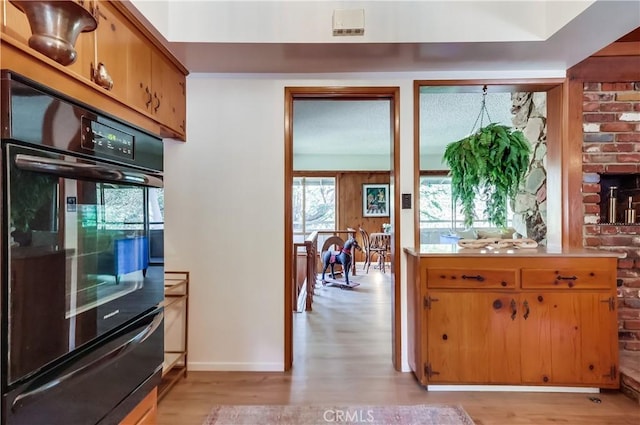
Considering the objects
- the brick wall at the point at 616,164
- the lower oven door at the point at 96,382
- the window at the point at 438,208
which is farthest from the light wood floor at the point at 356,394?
the window at the point at 438,208

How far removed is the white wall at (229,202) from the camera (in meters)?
2.48

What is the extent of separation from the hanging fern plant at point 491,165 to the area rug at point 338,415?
129 cm

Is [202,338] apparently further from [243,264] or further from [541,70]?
[541,70]

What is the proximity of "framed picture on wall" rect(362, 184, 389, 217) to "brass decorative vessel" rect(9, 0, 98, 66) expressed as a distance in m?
6.77

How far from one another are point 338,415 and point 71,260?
1.59 m

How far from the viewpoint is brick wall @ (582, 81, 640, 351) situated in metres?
2.38

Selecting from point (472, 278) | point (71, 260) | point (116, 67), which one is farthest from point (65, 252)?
point (472, 278)

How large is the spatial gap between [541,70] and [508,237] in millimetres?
1184

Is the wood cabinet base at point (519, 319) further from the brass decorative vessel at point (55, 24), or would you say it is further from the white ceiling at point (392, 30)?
the brass decorative vessel at point (55, 24)

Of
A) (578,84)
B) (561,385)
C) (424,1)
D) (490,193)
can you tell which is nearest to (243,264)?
(490,193)

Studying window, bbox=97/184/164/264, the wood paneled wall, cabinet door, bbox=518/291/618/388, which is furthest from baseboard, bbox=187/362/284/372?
the wood paneled wall

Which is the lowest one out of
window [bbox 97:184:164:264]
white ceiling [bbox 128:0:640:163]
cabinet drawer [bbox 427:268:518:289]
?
cabinet drawer [bbox 427:268:518:289]

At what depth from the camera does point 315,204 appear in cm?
766

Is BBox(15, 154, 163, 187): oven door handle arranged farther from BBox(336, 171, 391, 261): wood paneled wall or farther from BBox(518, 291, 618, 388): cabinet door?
BBox(336, 171, 391, 261): wood paneled wall
